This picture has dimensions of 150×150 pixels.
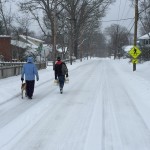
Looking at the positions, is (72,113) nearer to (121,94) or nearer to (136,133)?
(136,133)

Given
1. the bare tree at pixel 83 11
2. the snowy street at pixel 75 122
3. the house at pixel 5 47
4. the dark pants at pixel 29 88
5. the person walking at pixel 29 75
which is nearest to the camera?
the snowy street at pixel 75 122

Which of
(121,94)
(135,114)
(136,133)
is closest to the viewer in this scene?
(136,133)

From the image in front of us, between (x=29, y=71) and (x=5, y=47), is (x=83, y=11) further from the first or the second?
(x=29, y=71)

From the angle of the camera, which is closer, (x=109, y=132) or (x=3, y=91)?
(x=109, y=132)

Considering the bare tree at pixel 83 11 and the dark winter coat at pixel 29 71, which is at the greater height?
the bare tree at pixel 83 11

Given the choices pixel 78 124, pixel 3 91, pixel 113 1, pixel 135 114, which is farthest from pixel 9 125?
pixel 113 1

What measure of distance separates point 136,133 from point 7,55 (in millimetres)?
37860

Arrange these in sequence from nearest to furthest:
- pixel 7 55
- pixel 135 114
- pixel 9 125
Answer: pixel 9 125, pixel 135 114, pixel 7 55

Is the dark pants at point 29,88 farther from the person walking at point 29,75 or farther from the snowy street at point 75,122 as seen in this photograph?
the snowy street at point 75,122

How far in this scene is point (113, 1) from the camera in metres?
67.4

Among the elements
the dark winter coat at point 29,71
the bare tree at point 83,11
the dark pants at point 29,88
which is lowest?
the dark pants at point 29,88

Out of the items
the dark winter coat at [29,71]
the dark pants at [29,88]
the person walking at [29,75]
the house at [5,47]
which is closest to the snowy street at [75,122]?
the dark pants at [29,88]

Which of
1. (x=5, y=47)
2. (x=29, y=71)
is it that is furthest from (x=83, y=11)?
(x=29, y=71)

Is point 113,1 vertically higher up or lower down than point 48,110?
higher up
